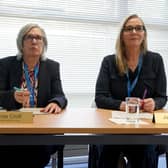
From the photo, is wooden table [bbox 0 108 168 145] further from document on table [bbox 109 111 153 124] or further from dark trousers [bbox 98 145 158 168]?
dark trousers [bbox 98 145 158 168]

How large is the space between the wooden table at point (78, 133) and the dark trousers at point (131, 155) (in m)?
0.48

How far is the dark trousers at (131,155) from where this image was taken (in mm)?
2029

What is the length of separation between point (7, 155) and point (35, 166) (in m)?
0.18

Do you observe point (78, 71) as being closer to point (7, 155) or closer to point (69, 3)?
point (69, 3)

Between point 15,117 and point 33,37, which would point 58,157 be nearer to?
point 15,117

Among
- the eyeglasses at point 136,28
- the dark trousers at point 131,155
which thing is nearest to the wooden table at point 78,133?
the dark trousers at point 131,155

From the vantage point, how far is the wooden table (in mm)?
1396

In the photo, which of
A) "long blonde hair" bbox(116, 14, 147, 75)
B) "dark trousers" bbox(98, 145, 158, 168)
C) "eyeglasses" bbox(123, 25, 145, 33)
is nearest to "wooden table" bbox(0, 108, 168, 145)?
"dark trousers" bbox(98, 145, 158, 168)

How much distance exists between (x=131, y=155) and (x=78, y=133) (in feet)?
2.37

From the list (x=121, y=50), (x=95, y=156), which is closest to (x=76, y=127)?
(x=95, y=156)

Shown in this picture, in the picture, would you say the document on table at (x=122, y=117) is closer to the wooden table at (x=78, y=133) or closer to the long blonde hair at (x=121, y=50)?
the wooden table at (x=78, y=133)

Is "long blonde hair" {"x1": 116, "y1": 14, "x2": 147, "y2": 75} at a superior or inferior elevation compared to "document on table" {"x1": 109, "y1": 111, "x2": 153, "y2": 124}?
superior

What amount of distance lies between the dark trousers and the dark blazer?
329mm

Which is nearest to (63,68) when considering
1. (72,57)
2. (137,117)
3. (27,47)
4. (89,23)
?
(72,57)
